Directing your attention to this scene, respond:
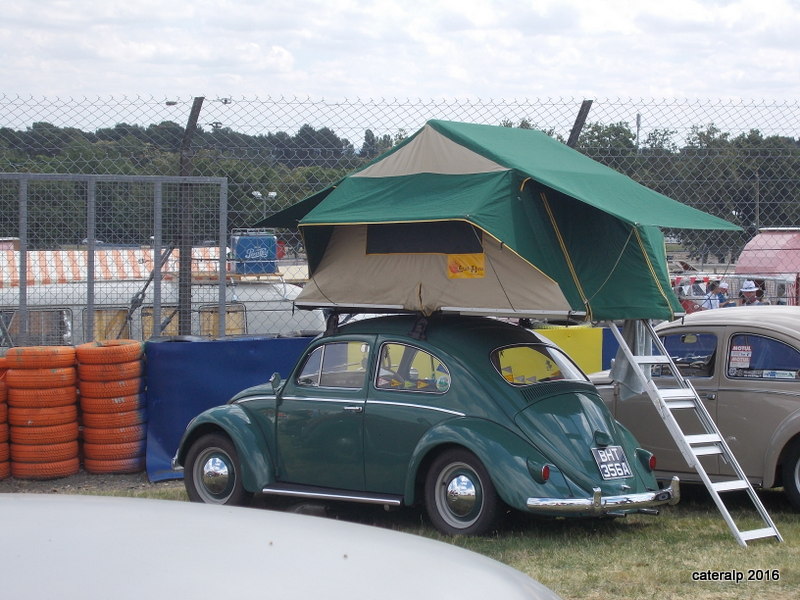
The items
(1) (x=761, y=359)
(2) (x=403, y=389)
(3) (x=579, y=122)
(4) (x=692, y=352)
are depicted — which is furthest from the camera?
(3) (x=579, y=122)

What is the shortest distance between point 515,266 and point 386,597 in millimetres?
5167

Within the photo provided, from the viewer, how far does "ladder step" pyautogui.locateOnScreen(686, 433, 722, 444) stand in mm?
7520

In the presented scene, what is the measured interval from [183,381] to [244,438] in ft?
7.48

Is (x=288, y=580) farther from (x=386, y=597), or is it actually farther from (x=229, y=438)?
(x=229, y=438)

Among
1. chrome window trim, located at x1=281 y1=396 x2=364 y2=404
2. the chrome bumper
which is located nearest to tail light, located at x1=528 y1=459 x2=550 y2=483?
the chrome bumper

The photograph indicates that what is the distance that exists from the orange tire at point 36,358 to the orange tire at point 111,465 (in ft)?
3.19

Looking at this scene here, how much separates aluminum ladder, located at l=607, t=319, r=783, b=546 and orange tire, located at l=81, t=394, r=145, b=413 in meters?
4.79

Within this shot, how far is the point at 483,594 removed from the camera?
276cm

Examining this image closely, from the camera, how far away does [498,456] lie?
694 cm

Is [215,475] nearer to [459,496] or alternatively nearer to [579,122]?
[459,496]

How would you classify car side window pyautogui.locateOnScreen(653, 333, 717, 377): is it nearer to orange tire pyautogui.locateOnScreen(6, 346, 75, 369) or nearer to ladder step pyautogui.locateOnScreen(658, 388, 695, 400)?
ladder step pyautogui.locateOnScreen(658, 388, 695, 400)

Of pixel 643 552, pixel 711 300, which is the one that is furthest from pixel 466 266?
pixel 711 300

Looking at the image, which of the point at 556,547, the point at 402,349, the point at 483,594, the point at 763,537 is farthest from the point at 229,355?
the point at 483,594

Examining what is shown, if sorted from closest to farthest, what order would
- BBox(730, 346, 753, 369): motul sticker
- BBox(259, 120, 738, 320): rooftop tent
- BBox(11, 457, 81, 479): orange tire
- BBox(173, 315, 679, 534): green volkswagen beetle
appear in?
BBox(173, 315, 679, 534): green volkswagen beetle
BBox(259, 120, 738, 320): rooftop tent
BBox(730, 346, 753, 369): motul sticker
BBox(11, 457, 81, 479): orange tire
